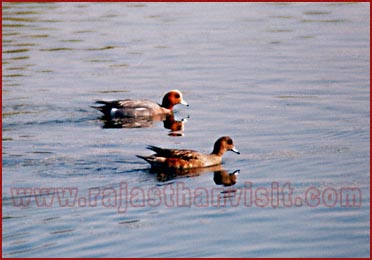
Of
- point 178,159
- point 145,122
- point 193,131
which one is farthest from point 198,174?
point 145,122

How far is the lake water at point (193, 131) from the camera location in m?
10.4

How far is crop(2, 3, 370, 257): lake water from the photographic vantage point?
1037cm

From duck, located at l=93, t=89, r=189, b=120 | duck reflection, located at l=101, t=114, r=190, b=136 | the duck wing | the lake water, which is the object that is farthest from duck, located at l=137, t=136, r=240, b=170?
duck, located at l=93, t=89, r=189, b=120

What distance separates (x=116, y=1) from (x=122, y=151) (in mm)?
16231

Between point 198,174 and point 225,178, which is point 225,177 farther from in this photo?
point 198,174

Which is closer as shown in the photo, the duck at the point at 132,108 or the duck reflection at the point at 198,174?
the duck reflection at the point at 198,174

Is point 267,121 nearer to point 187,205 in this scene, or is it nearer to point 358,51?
point 187,205

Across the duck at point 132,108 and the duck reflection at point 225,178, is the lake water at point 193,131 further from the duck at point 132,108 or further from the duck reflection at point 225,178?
the duck at point 132,108

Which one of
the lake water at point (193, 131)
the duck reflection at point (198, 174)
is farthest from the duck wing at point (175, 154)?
the lake water at point (193, 131)

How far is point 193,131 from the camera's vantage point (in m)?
15.7

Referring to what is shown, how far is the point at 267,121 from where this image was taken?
15.7m

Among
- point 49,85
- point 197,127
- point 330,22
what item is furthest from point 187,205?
point 330,22

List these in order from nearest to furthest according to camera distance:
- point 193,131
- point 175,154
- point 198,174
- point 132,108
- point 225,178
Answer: point 225,178 → point 198,174 → point 175,154 → point 193,131 → point 132,108

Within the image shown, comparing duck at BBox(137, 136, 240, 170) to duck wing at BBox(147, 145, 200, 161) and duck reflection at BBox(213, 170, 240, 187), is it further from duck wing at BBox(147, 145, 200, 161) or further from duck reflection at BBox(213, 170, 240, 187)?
duck reflection at BBox(213, 170, 240, 187)
